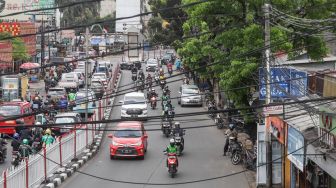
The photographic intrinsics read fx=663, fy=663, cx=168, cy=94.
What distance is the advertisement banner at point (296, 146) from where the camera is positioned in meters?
16.1

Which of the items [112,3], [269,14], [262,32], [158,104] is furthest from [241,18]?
[112,3]

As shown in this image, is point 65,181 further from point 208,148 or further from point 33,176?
point 208,148

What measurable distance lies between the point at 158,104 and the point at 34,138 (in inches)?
810

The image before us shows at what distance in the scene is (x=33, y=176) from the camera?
19047 mm

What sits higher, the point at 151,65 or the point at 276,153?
the point at 151,65

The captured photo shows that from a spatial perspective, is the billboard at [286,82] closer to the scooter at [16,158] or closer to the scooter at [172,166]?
the scooter at [172,166]

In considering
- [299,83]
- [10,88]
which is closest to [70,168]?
[299,83]

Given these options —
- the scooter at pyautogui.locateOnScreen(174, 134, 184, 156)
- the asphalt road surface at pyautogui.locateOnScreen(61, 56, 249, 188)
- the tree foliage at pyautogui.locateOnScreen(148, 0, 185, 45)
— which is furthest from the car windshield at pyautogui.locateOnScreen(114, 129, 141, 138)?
the tree foliage at pyautogui.locateOnScreen(148, 0, 185, 45)

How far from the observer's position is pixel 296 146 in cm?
1692

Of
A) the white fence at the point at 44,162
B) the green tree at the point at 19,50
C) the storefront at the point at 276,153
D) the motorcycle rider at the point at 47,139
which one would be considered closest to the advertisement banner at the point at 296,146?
the storefront at the point at 276,153

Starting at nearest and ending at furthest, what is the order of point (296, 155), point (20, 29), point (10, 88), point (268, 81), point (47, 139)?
point (296, 155) → point (268, 81) → point (47, 139) → point (10, 88) → point (20, 29)

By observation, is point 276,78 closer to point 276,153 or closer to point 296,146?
point 276,153

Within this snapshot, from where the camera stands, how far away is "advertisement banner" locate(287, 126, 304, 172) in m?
16.1

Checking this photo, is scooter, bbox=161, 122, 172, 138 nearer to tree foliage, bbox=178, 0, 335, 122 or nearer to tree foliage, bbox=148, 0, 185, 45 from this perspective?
Answer: tree foliage, bbox=178, 0, 335, 122
